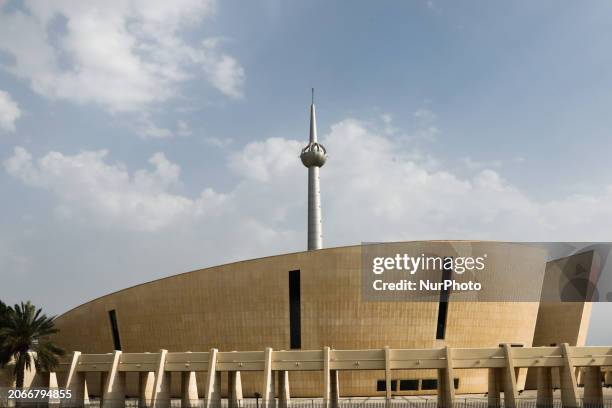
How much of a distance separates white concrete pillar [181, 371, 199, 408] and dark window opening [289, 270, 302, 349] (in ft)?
33.7

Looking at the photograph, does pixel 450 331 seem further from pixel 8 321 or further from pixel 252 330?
pixel 8 321

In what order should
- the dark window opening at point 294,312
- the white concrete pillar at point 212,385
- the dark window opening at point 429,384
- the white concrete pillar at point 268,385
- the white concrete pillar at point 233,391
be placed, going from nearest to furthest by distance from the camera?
1. the white concrete pillar at point 268,385
2. the white concrete pillar at point 212,385
3. the white concrete pillar at point 233,391
4. the dark window opening at point 294,312
5. the dark window opening at point 429,384

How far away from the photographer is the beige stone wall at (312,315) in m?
51.4

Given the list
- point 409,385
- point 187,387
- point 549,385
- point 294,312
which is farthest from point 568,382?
point 187,387

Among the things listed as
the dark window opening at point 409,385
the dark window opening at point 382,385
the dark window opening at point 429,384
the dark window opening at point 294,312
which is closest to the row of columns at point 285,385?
the dark window opening at point 294,312

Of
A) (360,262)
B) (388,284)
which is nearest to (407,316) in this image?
(388,284)

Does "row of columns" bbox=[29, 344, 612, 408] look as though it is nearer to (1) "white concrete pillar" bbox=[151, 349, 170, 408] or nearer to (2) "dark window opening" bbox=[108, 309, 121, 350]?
(1) "white concrete pillar" bbox=[151, 349, 170, 408]

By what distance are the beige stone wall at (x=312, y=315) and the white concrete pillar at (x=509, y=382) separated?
32.4 feet

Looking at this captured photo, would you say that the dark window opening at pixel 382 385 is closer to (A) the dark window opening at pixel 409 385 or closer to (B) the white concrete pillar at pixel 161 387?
(A) the dark window opening at pixel 409 385

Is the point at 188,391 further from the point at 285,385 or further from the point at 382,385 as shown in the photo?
the point at 382,385

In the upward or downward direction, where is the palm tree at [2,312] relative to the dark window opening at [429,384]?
upward

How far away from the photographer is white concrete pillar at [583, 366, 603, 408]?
43.5 meters

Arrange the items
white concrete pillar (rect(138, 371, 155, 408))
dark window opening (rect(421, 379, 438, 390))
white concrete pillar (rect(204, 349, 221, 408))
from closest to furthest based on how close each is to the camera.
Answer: white concrete pillar (rect(204, 349, 221, 408)) → white concrete pillar (rect(138, 371, 155, 408)) → dark window opening (rect(421, 379, 438, 390))

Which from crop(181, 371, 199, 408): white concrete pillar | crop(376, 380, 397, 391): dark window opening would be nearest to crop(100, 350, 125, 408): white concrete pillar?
crop(181, 371, 199, 408): white concrete pillar
